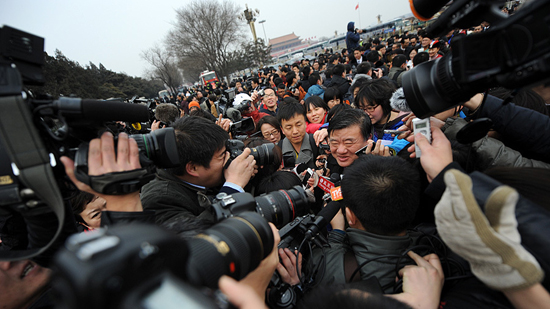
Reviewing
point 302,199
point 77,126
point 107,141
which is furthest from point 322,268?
point 77,126

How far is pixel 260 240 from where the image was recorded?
2.85ft

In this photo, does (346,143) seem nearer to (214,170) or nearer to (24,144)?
(214,170)

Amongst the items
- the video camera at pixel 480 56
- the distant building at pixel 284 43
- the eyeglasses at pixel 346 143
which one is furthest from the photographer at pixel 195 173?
the distant building at pixel 284 43

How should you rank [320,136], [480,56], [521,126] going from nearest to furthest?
[480,56], [521,126], [320,136]

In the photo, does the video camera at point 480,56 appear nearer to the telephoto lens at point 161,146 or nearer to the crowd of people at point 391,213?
the crowd of people at point 391,213

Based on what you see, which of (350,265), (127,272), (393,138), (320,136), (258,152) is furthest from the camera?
(320,136)

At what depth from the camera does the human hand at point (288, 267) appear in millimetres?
1298

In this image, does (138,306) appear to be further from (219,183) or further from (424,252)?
(219,183)

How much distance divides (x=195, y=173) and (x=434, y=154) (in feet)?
4.83

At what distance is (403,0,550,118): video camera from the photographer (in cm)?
75

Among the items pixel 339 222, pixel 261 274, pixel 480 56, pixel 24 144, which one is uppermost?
pixel 24 144

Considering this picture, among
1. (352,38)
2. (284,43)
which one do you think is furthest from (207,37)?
(284,43)

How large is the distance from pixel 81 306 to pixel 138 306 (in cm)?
9

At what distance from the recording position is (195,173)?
1751 mm
